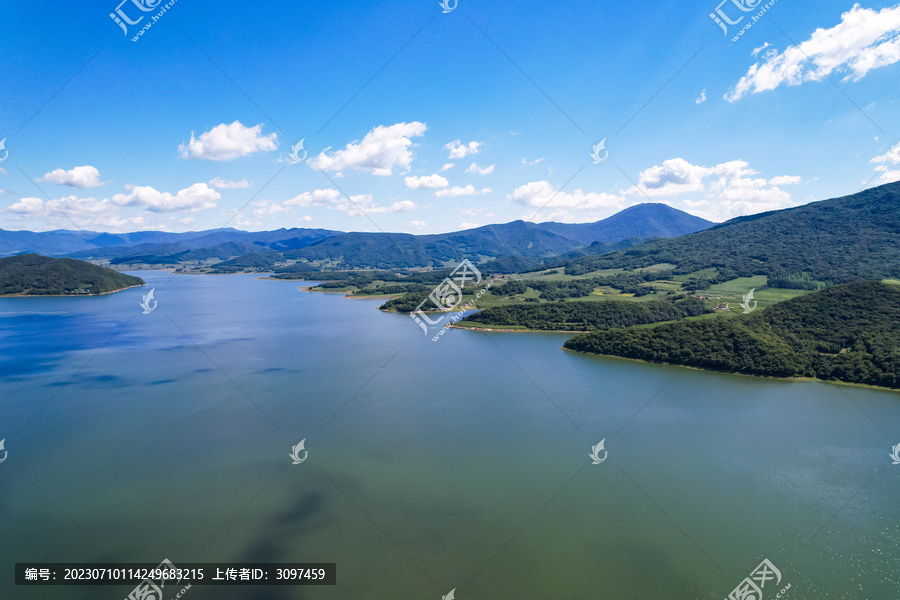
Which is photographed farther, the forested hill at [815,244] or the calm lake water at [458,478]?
the forested hill at [815,244]

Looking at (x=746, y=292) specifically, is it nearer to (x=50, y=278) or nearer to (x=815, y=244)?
(x=815, y=244)

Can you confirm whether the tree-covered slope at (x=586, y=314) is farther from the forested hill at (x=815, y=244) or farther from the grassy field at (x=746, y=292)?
the forested hill at (x=815, y=244)

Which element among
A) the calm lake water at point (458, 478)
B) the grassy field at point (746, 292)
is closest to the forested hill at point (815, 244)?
the grassy field at point (746, 292)

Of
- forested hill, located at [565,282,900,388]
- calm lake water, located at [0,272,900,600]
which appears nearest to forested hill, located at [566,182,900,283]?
forested hill, located at [565,282,900,388]

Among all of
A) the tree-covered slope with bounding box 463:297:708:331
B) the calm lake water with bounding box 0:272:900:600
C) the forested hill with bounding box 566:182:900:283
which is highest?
the forested hill with bounding box 566:182:900:283

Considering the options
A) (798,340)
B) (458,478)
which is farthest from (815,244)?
(458,478)

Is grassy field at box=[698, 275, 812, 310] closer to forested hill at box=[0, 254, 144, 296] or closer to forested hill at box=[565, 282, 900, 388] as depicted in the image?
forested hill at box=[565, 282, 900, 388]

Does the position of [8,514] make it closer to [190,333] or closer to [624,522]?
[624,522]
